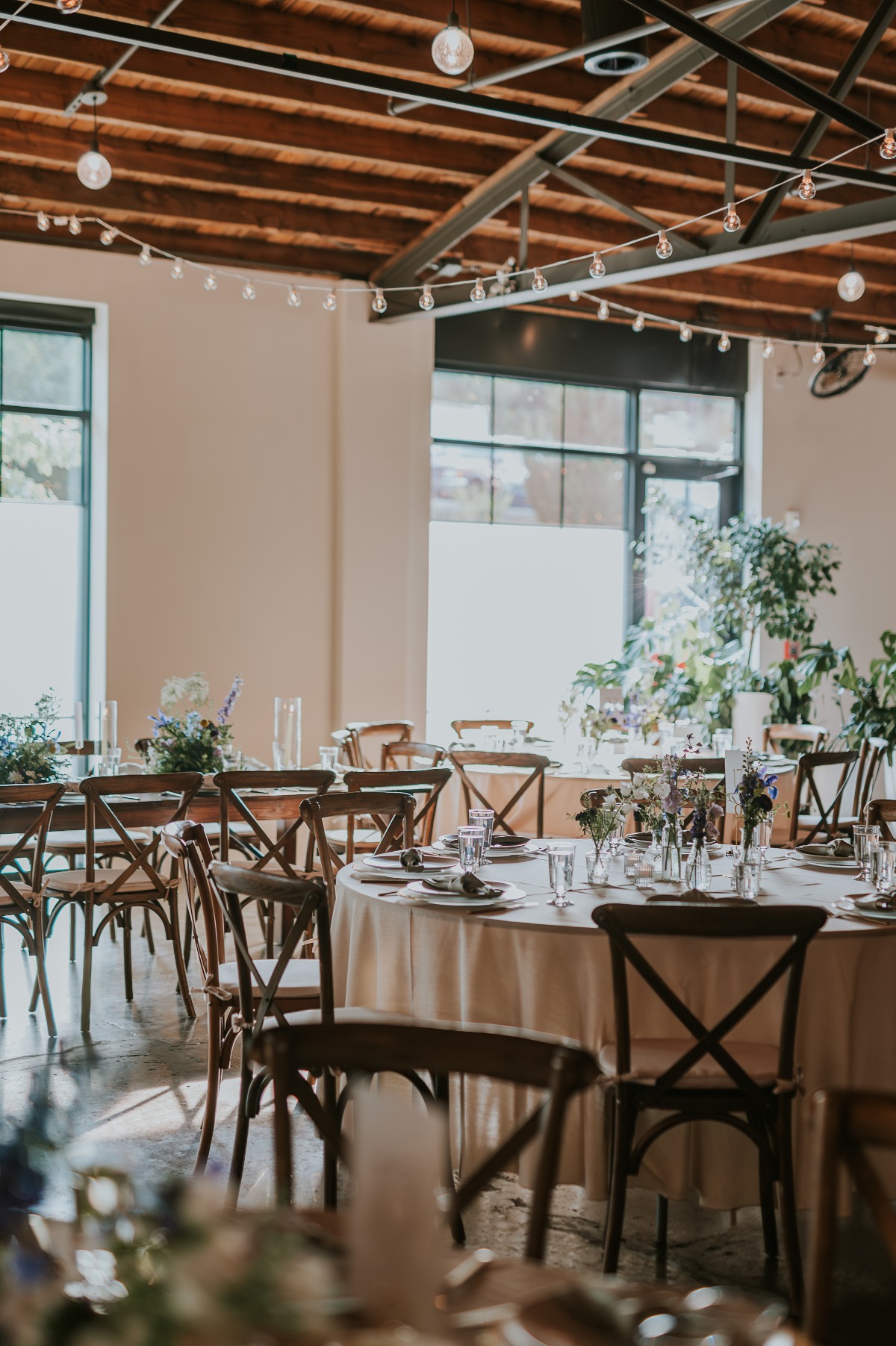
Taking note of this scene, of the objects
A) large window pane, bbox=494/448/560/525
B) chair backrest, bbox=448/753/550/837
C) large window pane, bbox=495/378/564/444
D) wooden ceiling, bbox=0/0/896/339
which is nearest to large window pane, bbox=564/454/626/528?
large window pane, bbox=494/448/560/525

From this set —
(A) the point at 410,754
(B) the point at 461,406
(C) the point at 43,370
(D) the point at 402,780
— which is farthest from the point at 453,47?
(B) the point at 461,406

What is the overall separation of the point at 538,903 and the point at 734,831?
335cm

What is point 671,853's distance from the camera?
12.9 ft

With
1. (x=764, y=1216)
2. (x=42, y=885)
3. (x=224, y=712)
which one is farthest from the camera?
(x=224, y=712)

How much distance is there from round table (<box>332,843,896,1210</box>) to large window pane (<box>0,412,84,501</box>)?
556 cm

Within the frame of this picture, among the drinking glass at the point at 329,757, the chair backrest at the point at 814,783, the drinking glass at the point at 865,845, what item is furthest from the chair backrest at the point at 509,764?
the drinking glass at the point at 865,845

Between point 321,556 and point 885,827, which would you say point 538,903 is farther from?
point 321,556

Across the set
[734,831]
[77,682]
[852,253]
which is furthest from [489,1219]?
[852,253]

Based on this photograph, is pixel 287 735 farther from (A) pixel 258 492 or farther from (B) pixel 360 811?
(A) pixel 258 492

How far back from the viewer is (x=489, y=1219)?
3373 mm

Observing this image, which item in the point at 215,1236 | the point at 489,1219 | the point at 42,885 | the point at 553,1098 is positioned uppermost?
the point at 215,1236

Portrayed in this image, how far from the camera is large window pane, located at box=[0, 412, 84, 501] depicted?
26.2 ft

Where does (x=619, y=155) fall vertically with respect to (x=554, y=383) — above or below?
above

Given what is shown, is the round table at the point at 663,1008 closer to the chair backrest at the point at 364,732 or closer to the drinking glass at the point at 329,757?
the drinking glass at the point at 329,757
